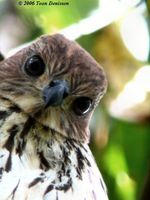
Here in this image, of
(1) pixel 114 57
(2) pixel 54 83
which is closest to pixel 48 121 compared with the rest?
(2) pixel 54 83

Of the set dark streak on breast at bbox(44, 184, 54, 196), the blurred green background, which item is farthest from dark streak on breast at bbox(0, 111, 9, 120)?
the blurred green background

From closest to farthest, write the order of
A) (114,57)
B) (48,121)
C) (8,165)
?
(8,165) → (48,121) → (114,57)

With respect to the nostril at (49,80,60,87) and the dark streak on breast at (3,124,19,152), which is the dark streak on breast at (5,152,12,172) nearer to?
the dark streak on breast at (3,124,19,152)

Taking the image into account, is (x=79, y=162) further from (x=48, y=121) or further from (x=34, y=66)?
(x=34, y=66)

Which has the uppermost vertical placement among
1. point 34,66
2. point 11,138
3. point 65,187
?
point 34,66

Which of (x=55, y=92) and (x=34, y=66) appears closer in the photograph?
(x=55, y=92)

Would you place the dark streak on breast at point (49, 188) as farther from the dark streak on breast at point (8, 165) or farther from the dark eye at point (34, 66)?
the dark eye at point (34, 66)

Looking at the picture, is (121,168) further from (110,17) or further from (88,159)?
(110,17)

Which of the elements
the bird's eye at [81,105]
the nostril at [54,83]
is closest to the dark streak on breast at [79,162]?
the bird's eye at [81,105]
